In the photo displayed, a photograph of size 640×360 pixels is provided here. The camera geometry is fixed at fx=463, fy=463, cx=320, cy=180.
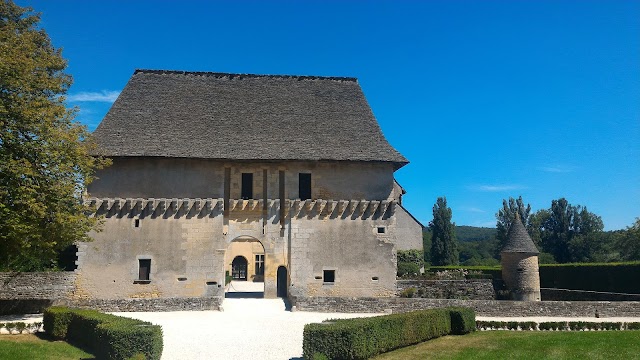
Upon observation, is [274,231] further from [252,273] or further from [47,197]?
[252,273]

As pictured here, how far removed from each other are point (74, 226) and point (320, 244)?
13089 mm

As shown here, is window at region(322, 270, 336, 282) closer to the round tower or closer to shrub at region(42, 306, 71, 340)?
the round tower

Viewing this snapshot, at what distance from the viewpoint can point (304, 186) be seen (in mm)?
28547

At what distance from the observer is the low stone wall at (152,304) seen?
2100 centimetres

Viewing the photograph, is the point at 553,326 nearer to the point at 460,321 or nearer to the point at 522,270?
the point at 460,321

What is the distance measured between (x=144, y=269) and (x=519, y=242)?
22.9m

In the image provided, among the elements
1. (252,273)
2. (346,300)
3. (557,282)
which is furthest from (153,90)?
(557,282)

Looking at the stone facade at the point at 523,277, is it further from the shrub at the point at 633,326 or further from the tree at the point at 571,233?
the tree at the point at 571,233

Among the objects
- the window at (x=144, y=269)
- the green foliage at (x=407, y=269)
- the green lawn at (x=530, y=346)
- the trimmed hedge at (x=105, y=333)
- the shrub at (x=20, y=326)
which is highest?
the window at (x=144, y=269)

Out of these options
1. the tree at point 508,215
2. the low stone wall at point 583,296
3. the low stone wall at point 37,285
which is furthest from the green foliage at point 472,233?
the low stone wall at point 37,285

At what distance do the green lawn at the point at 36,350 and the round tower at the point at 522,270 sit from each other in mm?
24539

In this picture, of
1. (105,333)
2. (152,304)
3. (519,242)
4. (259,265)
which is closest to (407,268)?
(519,242)

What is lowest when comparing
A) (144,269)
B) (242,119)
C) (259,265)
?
(259,265)

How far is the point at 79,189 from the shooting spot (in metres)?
21.3
